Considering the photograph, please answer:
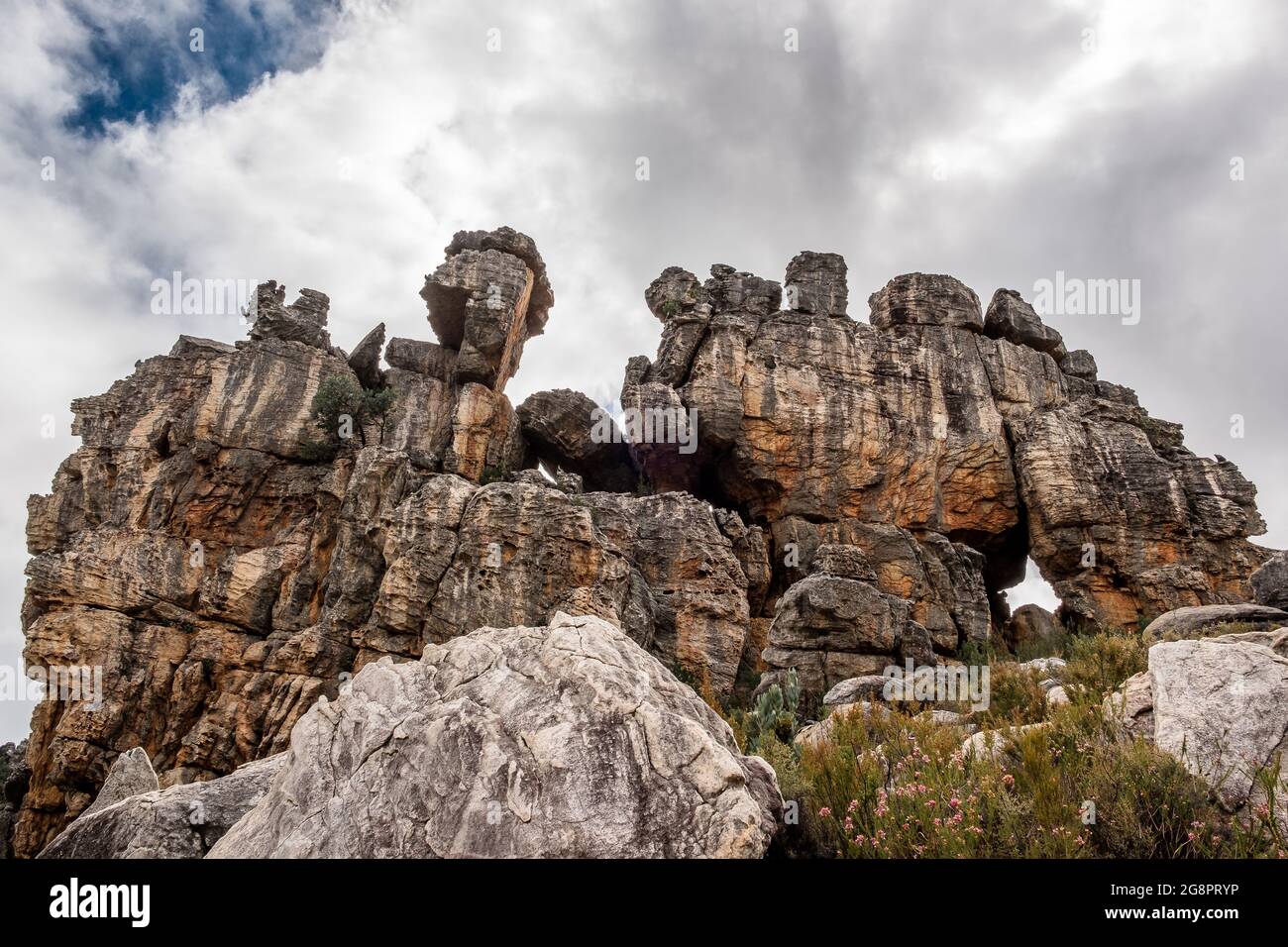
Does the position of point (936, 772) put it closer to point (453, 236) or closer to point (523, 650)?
Result: point (523, 650)

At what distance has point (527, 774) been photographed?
4.30 metres

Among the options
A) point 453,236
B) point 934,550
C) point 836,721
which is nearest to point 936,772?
point 836,721

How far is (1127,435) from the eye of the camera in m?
30.6

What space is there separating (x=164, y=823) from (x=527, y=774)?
3.46 m

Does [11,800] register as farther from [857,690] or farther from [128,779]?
[857,690]

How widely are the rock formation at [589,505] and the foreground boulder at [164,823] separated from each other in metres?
13.4

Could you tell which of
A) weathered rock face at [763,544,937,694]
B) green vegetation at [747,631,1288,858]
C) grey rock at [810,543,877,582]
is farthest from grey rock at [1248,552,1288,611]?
green vegetation at [747,631,1288,858]

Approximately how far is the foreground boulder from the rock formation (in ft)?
43.9

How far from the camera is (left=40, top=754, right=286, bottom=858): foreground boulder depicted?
5.48 metres

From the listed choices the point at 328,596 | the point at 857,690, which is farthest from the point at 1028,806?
the point at 328,596

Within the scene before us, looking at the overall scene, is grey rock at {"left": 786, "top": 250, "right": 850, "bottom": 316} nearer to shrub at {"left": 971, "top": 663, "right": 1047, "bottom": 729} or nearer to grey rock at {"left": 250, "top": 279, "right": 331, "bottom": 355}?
grey rock at {"left": 250, "top": 279, "right": 331, "bottom": 355}

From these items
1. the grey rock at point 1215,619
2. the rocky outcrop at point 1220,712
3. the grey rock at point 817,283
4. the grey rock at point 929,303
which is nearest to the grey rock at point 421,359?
the grey rock at point 817,283

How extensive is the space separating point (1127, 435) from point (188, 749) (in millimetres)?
37284
